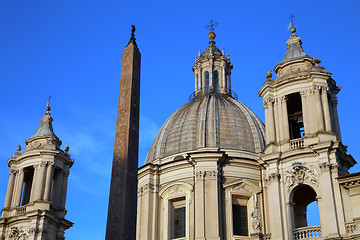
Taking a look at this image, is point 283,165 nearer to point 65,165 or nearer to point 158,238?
point 158,238

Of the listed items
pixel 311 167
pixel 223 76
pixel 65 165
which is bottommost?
pixel 311 167

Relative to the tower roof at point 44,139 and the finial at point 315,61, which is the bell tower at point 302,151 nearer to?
the finial at point 315,61

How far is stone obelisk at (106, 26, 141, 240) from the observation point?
13630 mm

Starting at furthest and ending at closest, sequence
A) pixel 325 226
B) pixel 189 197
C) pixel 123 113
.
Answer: pixel 189 197, pixel 325 226, pixel 123 113

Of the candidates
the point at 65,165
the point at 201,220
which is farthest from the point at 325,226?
the point at 65,165

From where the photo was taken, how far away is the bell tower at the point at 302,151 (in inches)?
1093

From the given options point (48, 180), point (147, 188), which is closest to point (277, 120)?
point (147, 188)

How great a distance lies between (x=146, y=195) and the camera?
36.0 m

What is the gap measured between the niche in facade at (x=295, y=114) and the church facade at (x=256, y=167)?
61 mm

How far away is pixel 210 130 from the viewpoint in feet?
122

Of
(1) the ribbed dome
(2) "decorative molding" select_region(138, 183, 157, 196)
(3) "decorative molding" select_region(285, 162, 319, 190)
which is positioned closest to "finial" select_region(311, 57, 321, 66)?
(3) "decorative molding" select_region(285, 162, 319, 190)

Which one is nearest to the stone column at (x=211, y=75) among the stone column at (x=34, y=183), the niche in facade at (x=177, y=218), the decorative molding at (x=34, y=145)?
the niche in facade at (x=177, y=218)

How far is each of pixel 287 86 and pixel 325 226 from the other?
27.7ft

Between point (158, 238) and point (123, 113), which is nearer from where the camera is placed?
point (123, 113)
